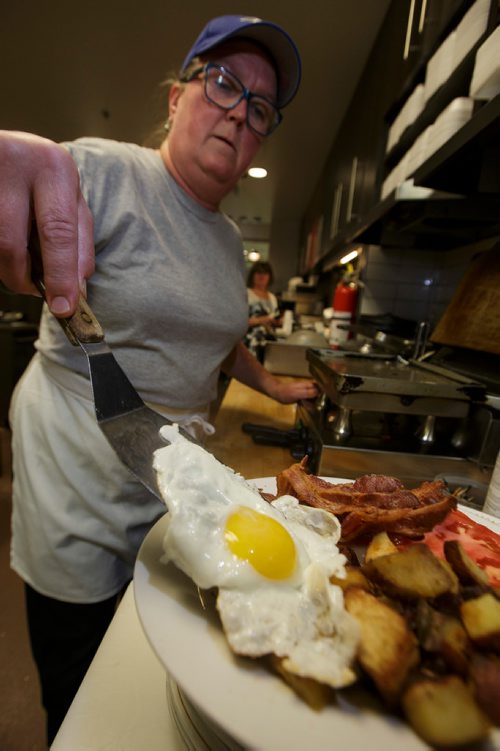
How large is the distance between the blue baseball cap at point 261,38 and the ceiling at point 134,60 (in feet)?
1.73

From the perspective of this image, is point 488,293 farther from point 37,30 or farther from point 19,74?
point 19,74

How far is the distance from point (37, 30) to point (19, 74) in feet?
2.87

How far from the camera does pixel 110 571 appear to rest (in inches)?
36.0

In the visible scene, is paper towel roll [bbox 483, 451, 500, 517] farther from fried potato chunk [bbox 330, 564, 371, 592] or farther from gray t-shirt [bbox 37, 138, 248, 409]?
gray t-shirt [bbox 37, 138, 248, 409]

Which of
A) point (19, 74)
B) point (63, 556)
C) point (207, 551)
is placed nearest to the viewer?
point (207, 551)

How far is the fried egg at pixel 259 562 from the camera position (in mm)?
318

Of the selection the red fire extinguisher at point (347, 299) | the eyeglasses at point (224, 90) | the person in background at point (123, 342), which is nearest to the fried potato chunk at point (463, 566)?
the person in background at point (123, 342)

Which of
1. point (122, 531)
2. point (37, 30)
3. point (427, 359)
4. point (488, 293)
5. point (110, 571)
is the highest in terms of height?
point (37, 30)

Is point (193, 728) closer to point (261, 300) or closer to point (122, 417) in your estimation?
point (122, 417)

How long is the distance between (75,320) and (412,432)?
92 centimetres

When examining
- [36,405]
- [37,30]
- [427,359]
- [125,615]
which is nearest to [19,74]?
[37,30]

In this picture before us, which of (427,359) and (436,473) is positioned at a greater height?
Result: (427,359)

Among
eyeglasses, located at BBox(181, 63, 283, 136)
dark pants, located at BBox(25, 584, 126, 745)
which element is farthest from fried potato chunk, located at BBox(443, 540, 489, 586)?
eyeglasses, located at BBox(181, 63, 283, 136)

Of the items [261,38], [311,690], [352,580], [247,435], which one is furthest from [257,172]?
[311,690]
